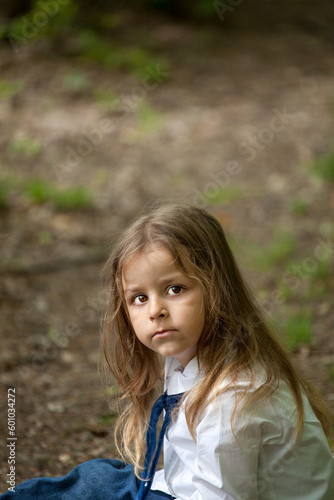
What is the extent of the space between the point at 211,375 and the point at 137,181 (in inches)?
195

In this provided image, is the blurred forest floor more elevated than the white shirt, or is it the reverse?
the white shirt

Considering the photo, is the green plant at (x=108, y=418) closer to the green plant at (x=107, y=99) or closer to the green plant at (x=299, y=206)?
the green plant at (x=299, y=206)

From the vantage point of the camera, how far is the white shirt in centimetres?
160

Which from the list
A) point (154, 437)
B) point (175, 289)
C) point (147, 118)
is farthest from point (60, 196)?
point (175, 289)

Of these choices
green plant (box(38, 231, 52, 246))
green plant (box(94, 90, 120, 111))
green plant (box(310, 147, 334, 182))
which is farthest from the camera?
green plant (box(94, 90, 120, 111))

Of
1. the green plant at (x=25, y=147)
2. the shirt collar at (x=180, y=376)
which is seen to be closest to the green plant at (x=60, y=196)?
the green plant at (x=25, y=147)

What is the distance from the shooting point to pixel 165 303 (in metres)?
1.72

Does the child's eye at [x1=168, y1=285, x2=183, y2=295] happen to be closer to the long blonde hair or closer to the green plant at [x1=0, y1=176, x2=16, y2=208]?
the long blonde hair

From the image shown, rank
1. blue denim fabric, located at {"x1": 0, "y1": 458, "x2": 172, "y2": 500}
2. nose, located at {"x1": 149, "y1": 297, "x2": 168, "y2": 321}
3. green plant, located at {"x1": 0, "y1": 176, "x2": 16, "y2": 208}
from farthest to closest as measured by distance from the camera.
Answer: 1. green plant, located at {"x1": 0, "y1": 176, "x2": 16, "y2": 208}
2. blue denim fabric, located at {"x1": 0, "y1": 458, "x2": 172, "y2": 500}
3. nose, located at {"x1": 149, "y1": 297, "x2": 168, "y2": 321}

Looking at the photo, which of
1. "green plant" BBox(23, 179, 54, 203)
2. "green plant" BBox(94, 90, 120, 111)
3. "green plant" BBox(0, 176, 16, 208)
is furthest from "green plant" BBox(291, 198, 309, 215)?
"green plant" BBox(94, 90, 120, 111)

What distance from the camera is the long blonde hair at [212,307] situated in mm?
1736

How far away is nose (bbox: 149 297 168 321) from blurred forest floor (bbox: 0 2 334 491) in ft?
2.46

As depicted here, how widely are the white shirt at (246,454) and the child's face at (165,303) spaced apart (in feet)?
0.47

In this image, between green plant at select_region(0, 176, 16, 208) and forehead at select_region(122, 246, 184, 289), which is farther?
green plant at select_region(0, 176, 16, 208)
